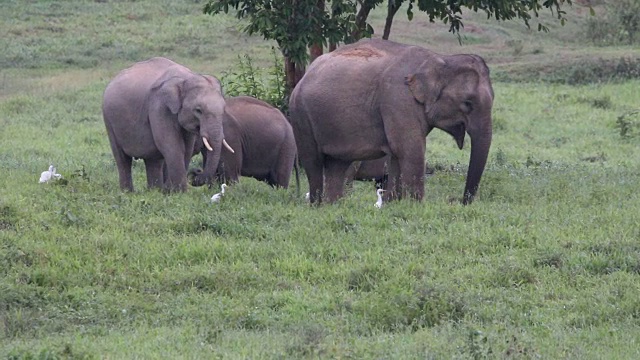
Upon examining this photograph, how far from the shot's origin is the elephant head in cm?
1110

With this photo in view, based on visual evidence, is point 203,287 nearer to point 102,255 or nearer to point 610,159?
point 102,255

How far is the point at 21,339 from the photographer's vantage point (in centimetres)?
751

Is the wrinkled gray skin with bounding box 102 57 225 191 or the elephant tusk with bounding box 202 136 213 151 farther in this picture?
the wrinkled gray skin with bounding box 102 57 225 191

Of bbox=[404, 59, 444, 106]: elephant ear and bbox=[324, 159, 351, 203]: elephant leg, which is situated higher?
bbox=[404, 59, 444, 106]: elephant ear

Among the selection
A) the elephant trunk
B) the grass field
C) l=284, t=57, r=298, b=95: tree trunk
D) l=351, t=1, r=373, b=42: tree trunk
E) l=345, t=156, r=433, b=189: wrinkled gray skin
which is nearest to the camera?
the grass field

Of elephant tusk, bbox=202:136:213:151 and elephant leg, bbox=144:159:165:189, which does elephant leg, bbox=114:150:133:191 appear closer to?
elephant leg, bbox=144:159:165:189

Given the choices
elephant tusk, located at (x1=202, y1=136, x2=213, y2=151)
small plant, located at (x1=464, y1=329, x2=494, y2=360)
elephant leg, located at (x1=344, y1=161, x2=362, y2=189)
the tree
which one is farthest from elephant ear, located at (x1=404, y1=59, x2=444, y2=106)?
small plant, located at (x1=464, y1=329, x2=494, y2=360)

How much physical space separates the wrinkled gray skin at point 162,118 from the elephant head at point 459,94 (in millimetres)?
2247

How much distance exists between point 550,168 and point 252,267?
702 centimetres

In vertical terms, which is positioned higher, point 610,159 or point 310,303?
point 310,303

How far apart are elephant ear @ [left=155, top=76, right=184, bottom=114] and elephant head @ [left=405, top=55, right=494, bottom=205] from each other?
8.12 feet

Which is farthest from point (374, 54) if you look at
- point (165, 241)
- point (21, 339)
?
point (21, 339)

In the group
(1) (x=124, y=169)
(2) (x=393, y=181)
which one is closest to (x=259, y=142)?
(1) (x=124, y=169)

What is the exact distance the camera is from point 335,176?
40.0 ft
